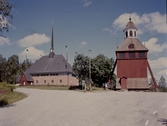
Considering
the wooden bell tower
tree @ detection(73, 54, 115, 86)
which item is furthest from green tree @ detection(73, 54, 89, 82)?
the wooden bell tower

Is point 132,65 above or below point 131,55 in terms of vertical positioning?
below

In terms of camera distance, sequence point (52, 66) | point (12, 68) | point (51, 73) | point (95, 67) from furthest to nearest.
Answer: point (12, 68) → point (52, 66) → point (51, 73) → point (95, 67)

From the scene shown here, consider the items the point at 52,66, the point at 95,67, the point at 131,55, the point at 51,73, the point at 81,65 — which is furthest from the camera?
the point at 52,66

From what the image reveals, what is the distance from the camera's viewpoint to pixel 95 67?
5650 cm

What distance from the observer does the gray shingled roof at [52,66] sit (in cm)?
6600

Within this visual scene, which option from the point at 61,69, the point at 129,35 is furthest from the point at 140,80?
the point at 61,69

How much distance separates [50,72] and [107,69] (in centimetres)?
2092

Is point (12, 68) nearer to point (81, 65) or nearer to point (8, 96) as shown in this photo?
point (81, 65)

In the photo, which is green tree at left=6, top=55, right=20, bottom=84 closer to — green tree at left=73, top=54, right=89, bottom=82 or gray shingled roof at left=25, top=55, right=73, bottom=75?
gray shingled roof at left=25, top=55, right=73, bottom=75

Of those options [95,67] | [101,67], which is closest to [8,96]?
[95,67]

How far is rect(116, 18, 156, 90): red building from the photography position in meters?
45.0

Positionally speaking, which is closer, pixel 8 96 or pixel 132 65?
pixel 8 96

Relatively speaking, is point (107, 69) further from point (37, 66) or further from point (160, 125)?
point (160, 125)

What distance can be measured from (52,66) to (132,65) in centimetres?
3175
